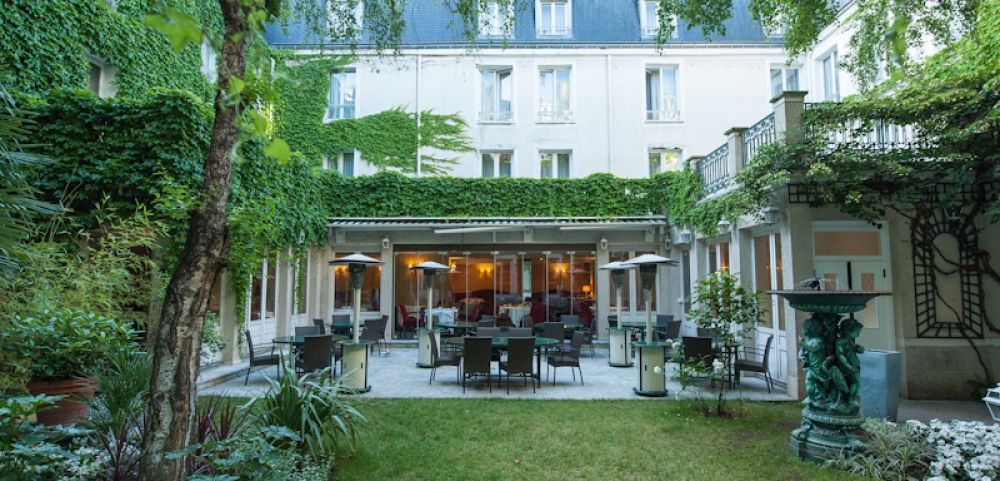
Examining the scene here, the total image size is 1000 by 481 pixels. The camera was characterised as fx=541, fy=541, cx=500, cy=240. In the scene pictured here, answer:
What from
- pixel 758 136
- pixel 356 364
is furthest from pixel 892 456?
→ pixel 356 364

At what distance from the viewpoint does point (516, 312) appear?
47.1 ft

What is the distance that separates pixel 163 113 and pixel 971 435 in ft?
33.2

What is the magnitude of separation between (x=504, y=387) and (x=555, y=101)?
32.1 ft

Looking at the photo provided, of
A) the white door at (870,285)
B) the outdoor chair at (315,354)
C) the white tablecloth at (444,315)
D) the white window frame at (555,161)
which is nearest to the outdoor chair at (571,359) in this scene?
the outdoor chair at (315,354)

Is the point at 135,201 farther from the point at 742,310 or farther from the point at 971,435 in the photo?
the point at 971,435

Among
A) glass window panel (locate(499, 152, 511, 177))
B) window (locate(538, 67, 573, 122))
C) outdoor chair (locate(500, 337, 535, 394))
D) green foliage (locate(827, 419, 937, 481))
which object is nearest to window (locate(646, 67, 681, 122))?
window (locate(538, 67, 573, 122))

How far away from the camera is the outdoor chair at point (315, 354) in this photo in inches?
313

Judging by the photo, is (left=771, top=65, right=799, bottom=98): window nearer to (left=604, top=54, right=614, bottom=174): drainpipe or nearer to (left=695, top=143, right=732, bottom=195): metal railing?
(left=604, top=54, right=614, bottom=174): drainpipe

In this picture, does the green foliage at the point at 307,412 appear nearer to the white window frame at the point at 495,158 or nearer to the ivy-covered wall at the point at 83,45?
the ivy-covered wall at the point at 83,45

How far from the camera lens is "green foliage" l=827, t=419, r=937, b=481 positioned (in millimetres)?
4488

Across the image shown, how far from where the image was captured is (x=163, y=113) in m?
7.95

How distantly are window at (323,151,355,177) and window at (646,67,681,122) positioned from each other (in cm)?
869

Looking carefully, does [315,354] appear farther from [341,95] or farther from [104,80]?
[341,95]

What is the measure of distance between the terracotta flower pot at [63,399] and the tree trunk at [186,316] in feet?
6.63
